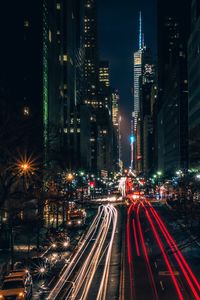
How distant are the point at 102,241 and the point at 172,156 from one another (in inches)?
5166

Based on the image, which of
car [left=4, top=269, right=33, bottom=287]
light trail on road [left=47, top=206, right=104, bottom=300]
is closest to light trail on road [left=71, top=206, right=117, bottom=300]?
light trail on road [left=47, top=206, right=104, bottom=300]

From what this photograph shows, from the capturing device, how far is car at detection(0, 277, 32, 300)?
102 ft

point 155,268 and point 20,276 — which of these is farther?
point 155,268

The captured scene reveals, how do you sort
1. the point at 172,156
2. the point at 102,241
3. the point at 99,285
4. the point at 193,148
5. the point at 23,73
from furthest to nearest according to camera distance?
1. the point at 172,156
2. the point at 23,73
3. the point at 102,241
4. the point at 193,148
5. the point at 99,285

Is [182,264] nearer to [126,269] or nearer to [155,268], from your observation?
[155,268]

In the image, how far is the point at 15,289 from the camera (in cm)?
3219

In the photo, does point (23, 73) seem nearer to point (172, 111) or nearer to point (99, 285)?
point (99, 285)

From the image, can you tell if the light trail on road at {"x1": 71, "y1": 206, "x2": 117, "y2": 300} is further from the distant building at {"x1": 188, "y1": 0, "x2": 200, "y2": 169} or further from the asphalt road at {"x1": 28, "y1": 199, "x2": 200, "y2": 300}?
the distant building at {"x1": 188, "y1": 0, "x2": 200, "y2": 169}

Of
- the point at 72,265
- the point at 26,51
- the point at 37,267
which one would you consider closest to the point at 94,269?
A: the point at 72,265

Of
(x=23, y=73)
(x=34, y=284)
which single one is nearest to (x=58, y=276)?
(x=34, y=284)

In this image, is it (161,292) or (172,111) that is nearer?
(161,292)

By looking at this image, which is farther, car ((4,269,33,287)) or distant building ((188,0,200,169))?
distant building ((188,0,200,169))

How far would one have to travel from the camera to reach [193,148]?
5991cm

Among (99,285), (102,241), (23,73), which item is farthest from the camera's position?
(23,73)
